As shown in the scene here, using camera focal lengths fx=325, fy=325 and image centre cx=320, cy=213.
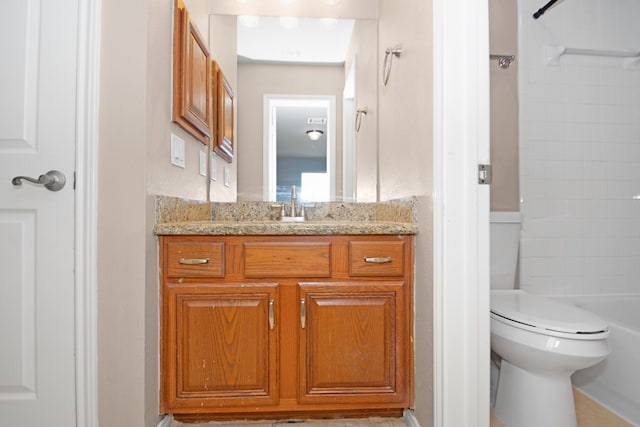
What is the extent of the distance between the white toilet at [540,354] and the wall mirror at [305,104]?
3.06 feet

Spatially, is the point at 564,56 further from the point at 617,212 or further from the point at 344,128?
the point at 344,128

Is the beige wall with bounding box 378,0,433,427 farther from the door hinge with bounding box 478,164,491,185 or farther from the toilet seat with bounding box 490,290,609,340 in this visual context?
the toilet seat with bounding box 490,290,609,340

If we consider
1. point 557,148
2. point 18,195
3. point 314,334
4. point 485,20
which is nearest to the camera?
point 485,20

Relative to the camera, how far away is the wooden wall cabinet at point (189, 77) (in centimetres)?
132

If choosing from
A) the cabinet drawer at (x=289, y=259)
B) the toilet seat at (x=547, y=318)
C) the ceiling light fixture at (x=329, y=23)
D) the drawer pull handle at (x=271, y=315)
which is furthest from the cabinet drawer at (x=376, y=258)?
the ceiling light fixture at (x=329, y=23)

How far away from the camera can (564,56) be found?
186 centimetres

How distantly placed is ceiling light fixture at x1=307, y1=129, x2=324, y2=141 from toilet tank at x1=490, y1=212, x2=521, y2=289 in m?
1.02

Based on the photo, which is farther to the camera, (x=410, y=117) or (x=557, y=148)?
(x=557, y=148)

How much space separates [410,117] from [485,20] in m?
0.41

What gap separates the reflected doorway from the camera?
1.84m

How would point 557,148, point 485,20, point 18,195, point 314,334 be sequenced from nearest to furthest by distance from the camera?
point 485,20 < point 18,195 < point 314,334 < point 557,148

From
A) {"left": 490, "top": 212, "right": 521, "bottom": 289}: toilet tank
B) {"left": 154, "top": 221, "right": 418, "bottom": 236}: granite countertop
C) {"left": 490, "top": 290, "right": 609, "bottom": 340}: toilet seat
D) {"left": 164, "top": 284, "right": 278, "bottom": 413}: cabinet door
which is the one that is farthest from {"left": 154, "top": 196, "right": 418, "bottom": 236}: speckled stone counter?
{"left": 490, "top": 212, "right": 521, "bottom": 289}: toilet tank

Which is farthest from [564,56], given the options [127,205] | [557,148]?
[127,205]

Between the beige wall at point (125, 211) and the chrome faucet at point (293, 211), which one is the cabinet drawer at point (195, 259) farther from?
the chrome faucet at point (293, 211)
